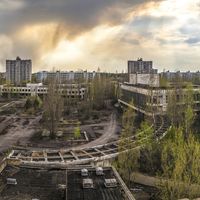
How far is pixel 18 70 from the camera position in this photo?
116938 mm

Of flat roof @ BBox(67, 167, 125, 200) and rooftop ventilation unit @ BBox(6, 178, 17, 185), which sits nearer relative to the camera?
flat roof @ BBox(67, 167, 125, 200)

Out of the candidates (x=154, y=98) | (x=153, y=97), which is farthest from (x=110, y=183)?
(x=154, y=98)

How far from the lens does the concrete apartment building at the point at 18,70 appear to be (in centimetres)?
11499

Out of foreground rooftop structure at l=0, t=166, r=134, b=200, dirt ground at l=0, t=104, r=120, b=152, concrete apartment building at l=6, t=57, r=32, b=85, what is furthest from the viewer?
concrete apartment building at l=6, t=57, r=32, b=85

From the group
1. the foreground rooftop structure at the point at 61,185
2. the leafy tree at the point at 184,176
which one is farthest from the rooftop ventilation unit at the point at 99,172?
the leafy tree at the point at 184,176

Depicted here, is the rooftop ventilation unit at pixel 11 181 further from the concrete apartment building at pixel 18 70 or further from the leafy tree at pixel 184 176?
the concrete apartment building at pixel 18 70

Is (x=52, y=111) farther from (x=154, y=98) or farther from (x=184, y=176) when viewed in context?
(x=184, y=176)

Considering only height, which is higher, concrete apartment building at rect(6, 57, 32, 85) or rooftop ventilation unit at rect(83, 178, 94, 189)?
concrete apartment building at rect(6, 57, 32, 85)

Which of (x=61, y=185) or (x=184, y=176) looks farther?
(x=61, y=185)

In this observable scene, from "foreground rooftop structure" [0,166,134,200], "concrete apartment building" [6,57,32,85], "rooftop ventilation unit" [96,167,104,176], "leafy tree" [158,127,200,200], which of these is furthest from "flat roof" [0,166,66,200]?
"concrete apartment building" [6,57,32,85]

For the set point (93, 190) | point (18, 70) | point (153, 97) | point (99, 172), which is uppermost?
point (18, 70)

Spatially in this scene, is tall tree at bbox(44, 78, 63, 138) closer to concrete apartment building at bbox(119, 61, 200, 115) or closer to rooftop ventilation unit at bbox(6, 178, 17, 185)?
concrete apartment building at bbox(119, 61, 200, 115)

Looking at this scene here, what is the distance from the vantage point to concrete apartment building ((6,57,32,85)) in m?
115

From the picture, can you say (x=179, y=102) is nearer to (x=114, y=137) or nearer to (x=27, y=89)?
(x=114, y=137)
